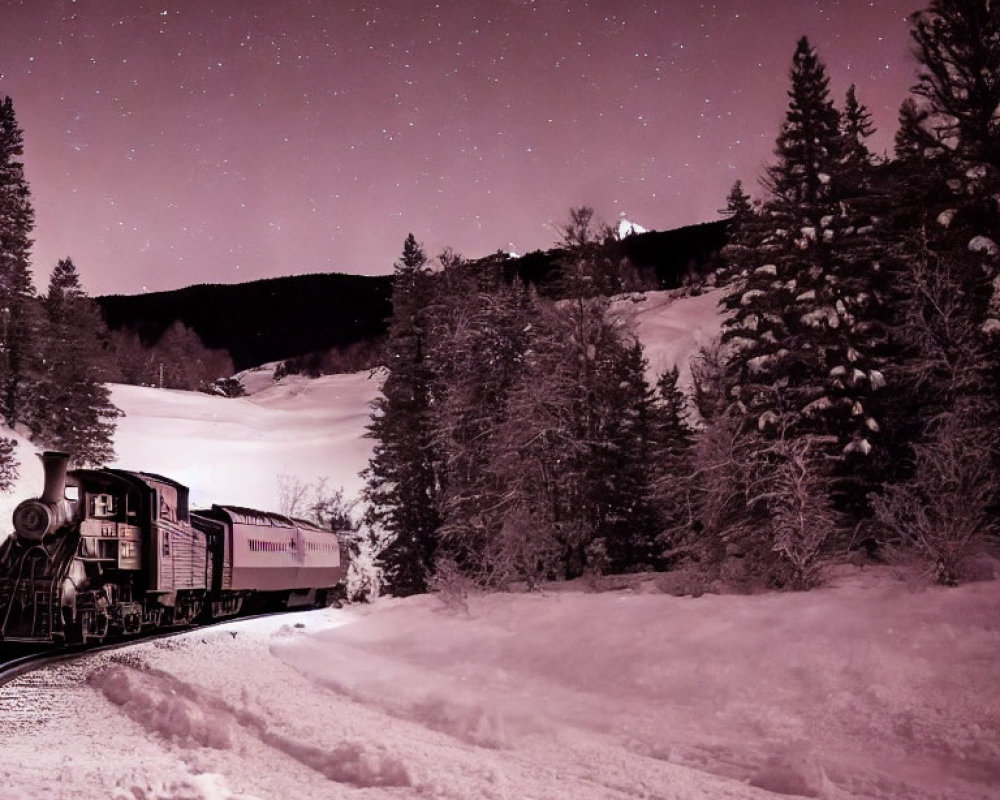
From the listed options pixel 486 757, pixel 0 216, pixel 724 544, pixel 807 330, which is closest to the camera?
pixel 486 757

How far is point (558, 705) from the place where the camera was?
12.7 meters

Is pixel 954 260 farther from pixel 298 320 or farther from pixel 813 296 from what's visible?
pixel 298 320

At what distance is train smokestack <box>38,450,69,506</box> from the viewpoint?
16.7 meters

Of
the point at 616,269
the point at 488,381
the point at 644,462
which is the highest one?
the point at 616,269

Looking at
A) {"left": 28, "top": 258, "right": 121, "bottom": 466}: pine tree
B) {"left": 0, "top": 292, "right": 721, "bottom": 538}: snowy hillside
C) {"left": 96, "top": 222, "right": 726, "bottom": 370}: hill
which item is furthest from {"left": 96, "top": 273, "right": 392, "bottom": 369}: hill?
{"left": 28, "top": 258, "right": 121, "bottom": 466}: pine tree

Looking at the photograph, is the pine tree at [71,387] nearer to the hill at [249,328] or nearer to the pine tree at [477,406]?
the pine tree at [477,406]

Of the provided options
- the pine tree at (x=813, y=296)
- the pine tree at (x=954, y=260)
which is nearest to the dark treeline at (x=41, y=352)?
the pine tree at (x=813, y=296)

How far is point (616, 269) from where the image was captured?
2988 centimetres

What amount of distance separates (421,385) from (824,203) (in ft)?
59.1

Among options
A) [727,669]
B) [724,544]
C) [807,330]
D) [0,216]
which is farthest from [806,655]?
[0,216]

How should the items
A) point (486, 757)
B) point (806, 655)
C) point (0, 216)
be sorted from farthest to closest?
point (0, 216) → point (806, 655) → point (486, 757)

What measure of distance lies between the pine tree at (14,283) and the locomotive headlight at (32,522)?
1298 inches

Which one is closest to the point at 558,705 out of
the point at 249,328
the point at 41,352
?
the point at 41,352

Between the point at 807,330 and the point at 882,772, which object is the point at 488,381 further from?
the point at 882,772
